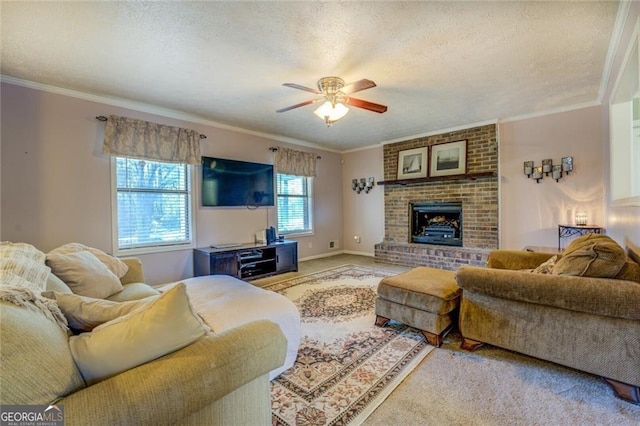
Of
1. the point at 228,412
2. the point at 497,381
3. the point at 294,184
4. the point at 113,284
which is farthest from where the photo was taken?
the point at 294,184

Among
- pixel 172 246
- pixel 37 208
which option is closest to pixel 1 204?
pixel 37 208

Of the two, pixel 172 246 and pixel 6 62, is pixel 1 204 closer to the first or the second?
pixel 6 62

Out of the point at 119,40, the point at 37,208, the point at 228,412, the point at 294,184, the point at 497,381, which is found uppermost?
the point at 119,40

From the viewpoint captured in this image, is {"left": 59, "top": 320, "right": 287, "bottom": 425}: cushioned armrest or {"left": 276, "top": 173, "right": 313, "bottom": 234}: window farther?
{"left": 276, "top": 173, "right": 313, "bottom": 234}: window

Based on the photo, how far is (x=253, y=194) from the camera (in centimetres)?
487

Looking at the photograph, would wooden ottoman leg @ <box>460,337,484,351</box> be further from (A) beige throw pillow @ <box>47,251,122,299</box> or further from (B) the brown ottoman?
(A) beige throw pillow @ <box>47,251,122,299</box>

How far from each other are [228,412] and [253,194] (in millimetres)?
4029

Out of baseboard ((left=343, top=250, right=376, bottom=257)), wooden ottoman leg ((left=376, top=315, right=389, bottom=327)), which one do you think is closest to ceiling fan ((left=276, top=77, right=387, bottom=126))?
wooden ottoman leg ((left=376, top=315, right=389, bottom=327))

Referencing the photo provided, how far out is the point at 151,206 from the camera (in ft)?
12.7

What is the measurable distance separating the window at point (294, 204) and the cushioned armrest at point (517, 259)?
359cm

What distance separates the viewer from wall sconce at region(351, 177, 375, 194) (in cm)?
624

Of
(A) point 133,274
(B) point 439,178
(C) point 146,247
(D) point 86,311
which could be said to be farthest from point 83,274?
(B) point 439,178

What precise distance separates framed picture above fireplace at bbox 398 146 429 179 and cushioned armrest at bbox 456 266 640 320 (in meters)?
3.58

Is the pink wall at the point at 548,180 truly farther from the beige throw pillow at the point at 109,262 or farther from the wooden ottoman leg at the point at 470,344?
the beige throw pillow at the point at 109,262
